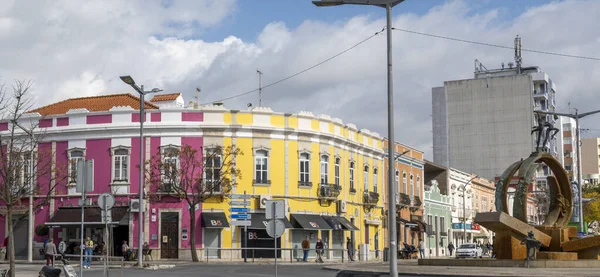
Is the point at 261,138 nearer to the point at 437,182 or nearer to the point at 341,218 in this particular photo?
the point at 341,218

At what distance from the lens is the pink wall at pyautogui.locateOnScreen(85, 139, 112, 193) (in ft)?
166

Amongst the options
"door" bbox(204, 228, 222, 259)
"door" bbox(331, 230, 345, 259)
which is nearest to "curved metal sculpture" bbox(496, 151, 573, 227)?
"door" bbox(204, 228, 222, 259)

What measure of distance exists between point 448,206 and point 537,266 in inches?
2110

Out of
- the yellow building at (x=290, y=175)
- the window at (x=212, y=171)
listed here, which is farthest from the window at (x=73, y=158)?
the window at (x=212, y=171)

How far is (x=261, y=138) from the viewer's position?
51.2 m

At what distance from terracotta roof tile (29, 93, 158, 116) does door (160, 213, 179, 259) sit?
840 centimetres

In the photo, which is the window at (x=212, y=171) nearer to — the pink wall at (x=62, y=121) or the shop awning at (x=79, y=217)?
the shop awning at (x=79, y=217)

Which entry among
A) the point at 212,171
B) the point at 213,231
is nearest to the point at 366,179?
the point at 213,231

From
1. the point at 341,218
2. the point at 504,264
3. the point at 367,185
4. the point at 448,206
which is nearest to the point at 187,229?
the point at 341,218

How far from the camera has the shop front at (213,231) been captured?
160ft

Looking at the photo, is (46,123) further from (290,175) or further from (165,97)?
(290,175)

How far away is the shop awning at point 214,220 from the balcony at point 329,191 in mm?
7058

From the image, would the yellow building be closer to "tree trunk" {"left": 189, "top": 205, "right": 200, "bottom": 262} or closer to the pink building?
the pink building

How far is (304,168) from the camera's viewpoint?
53.1 metres
